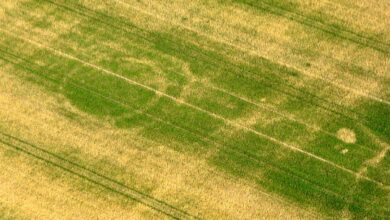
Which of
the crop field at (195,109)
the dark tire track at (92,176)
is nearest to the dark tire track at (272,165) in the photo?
the crop field at (195,109)

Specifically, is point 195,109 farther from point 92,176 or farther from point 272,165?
point 92,176

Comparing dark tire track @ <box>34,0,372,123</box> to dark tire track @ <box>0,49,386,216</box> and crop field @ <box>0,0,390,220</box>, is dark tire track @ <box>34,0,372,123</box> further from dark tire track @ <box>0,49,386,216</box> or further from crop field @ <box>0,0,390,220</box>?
dark tire track @ <box>0,49,386,216</box>

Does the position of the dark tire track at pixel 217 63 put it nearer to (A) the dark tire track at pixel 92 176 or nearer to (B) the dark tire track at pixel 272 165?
(B) the dark tire track at pixel 272 165

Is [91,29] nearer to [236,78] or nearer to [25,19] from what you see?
[25,19]

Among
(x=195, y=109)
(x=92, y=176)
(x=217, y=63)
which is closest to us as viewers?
(x=92, y=176)

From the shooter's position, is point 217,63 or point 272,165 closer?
point 272,165

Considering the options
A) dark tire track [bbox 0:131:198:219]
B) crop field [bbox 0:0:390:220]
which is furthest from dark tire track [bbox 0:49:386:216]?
dark tire track [bbox 0:131:198:219]

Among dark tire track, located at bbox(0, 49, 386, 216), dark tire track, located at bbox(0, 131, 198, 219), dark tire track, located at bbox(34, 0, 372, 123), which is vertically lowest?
dark tire track, located at bbox(0, 131, 198, 219)

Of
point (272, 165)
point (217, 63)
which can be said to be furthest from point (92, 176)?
point (217, 63)

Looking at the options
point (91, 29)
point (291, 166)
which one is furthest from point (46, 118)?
point (291, 166)
